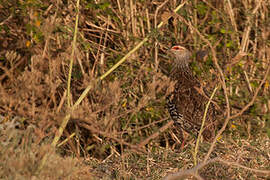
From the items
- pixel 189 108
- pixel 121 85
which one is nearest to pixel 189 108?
pixel 189 108

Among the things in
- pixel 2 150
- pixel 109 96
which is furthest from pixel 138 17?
pixel 2 150

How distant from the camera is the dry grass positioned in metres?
4.50

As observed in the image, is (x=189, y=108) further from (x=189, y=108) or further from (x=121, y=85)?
(x=121, y=85)

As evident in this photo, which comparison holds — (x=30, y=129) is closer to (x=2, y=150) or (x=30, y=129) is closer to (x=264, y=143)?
(x=2, y=150)

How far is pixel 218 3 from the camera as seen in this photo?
8758 millimetres

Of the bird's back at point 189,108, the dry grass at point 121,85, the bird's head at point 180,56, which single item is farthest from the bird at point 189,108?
→ the bird's head at point 180,56

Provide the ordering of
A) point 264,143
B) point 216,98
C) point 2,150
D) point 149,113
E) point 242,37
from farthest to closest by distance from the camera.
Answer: point 242,37 < point 216,98 < point 149,113 < point 264,143 < point 2,150

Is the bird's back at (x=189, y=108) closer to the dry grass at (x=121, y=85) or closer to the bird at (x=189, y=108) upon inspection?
the bird at (x=189, y=108)

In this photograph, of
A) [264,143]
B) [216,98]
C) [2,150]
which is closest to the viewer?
[2,150]

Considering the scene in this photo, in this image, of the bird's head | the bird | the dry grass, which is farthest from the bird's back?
the bird's head

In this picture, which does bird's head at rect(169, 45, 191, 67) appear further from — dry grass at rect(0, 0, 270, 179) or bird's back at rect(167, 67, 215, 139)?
bird's back at rect(167, 67, 215, 139)

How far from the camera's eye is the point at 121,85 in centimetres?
654

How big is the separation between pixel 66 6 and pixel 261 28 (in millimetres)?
3552

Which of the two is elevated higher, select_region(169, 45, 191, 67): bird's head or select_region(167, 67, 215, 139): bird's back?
select_region(169, 45, 191, 67): bird's head
